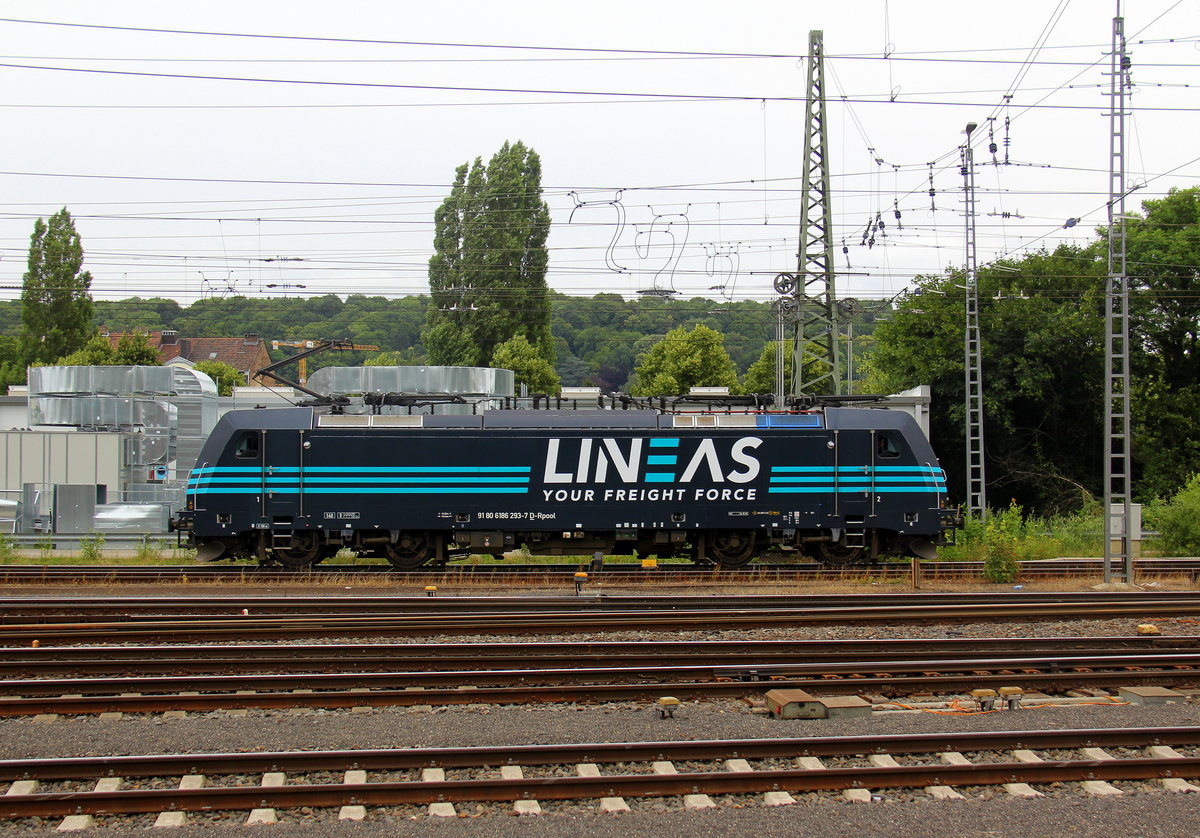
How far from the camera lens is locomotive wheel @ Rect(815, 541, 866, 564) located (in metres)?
20.7

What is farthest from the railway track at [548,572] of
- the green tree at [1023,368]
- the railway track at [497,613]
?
the green tree at [1023,368]

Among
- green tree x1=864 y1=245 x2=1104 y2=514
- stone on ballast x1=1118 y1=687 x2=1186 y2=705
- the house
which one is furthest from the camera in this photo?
the house

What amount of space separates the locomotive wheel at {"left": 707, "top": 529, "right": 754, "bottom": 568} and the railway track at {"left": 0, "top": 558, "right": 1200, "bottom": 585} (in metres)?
0.31

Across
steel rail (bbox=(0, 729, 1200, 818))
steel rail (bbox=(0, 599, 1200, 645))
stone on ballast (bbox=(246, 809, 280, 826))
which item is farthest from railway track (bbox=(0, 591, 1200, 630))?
stone on ballast (bbox=(246, 809, 280, 826))

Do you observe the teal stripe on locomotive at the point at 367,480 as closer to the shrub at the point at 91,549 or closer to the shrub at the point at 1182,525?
the shrub at the point at 91,549

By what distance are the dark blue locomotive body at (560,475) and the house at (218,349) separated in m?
64.4

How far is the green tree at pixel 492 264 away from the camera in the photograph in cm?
4891

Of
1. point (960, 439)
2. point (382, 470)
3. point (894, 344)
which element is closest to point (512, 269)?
point (894, 344)

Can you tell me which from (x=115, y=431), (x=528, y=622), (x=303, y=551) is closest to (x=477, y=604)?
(x=528, y=622)

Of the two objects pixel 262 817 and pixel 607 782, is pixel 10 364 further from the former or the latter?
pixel 607 782

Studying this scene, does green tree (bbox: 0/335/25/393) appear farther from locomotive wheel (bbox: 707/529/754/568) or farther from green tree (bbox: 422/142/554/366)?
locomotive wheel (bbox: 707/529/754/568)

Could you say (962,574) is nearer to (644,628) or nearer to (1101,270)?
(644,628)

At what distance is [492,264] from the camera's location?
4878 centimetres

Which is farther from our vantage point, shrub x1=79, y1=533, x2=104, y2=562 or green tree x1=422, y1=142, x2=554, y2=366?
green tree x1=422, y1=142, x2=554, y2=366
